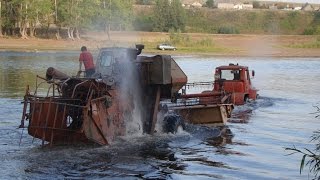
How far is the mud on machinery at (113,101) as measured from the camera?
56.6 feet

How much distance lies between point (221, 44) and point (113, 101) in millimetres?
87972

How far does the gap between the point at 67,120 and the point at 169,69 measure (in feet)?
13.0

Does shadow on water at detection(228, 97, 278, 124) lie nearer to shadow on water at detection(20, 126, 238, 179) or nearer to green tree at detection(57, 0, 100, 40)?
shadow on water at detection(20, 126, 238, 179)

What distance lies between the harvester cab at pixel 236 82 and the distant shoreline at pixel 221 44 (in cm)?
4761

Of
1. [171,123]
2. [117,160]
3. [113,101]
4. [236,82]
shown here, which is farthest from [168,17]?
[117,160]

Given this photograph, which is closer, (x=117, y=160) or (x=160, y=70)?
(x=117, y=160)

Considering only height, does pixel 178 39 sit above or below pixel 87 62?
below

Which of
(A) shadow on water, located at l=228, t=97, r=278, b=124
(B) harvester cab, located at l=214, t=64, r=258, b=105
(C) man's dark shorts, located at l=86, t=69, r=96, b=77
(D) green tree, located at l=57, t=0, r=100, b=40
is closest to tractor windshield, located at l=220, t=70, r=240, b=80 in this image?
(B) harvester cab, located at l=214, t=64, r=258, b=105

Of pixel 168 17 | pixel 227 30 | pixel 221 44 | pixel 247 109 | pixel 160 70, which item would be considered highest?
pixel 168 17

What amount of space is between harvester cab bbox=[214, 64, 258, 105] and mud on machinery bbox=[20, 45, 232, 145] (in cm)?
529

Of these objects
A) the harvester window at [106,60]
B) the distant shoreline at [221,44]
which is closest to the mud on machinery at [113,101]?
the harvester window at [106,60]

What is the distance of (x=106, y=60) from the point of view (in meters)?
20.4

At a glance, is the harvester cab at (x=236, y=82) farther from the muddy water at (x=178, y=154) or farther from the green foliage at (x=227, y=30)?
the green foliage at (x=227, y=30)

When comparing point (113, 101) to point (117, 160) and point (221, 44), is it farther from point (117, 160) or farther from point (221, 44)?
point (221, 44)
